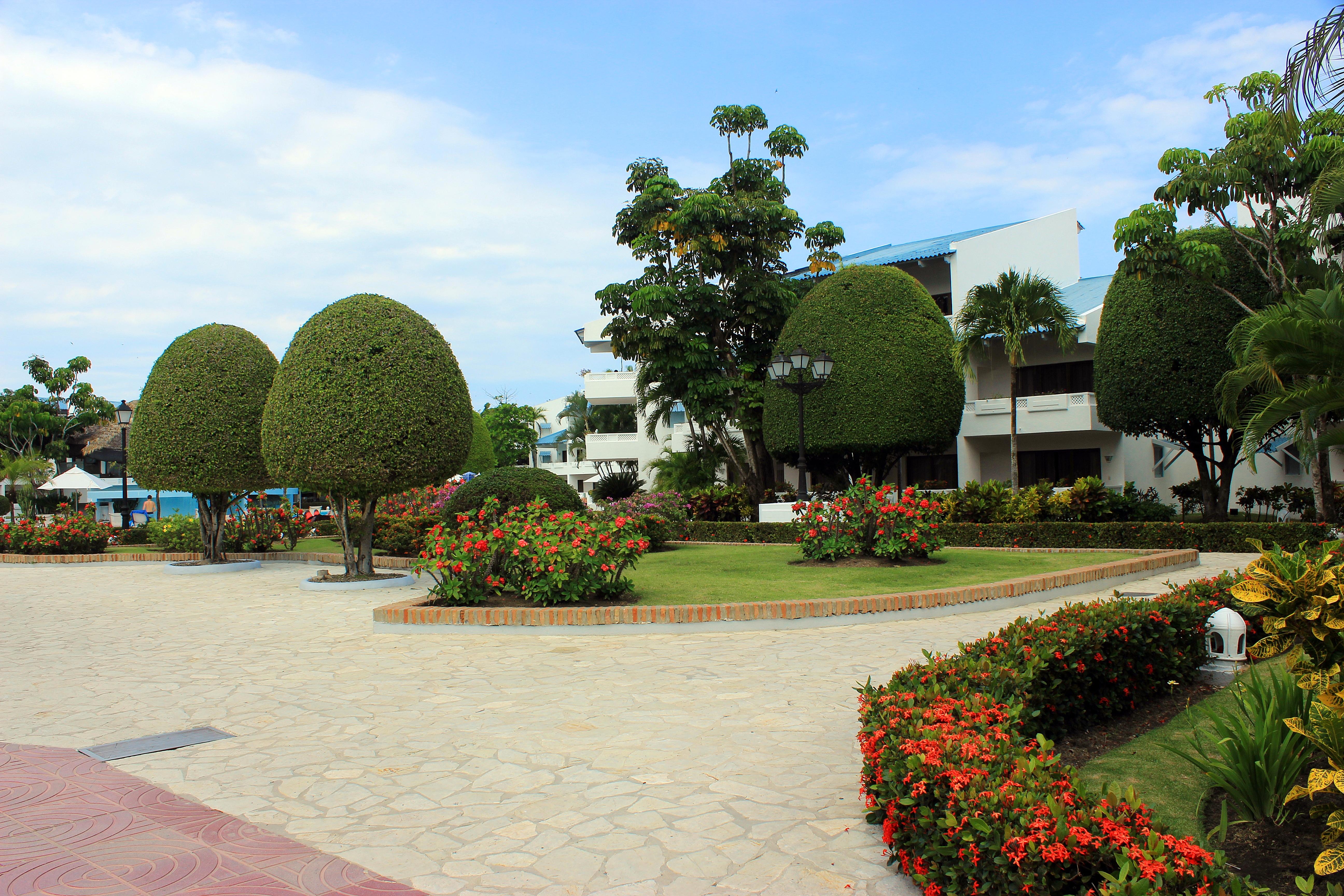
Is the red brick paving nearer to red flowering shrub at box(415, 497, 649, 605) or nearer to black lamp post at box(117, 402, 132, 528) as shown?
red flowering shrub at box(415, 497, 649, 605)

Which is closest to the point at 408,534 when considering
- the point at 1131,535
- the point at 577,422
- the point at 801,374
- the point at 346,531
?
the point at 346,531

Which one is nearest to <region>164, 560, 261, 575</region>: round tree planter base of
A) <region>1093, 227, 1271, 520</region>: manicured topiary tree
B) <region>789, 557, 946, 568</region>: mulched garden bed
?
<region>789, 557, 946, 568</region>: mulched garden bed

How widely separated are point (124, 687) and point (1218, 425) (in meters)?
20.6

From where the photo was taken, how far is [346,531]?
14.8 metres

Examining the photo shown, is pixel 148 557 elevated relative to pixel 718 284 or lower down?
lower down

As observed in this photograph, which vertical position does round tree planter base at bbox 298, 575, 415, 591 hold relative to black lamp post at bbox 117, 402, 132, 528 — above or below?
below

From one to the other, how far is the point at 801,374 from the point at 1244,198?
378 inches

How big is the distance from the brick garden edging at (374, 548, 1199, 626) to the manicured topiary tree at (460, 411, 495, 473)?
27.3m

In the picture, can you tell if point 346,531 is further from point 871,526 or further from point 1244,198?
point 1244,198

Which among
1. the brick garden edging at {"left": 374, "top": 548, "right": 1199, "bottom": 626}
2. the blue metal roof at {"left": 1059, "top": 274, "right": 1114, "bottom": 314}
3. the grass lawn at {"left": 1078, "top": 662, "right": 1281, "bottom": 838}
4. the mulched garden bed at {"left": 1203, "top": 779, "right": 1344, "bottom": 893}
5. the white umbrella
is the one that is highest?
the blue metal roof at {"left": 1059, "top": 274, "right": 1114, "bottom": 314}

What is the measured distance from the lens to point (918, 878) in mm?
3275

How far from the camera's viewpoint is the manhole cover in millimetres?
5400

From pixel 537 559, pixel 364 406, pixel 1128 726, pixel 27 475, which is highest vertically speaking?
pixel 364 406

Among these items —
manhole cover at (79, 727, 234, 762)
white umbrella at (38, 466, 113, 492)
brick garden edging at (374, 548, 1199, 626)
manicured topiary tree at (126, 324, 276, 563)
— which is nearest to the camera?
manhole cover at (79, 727, 234, 762)
